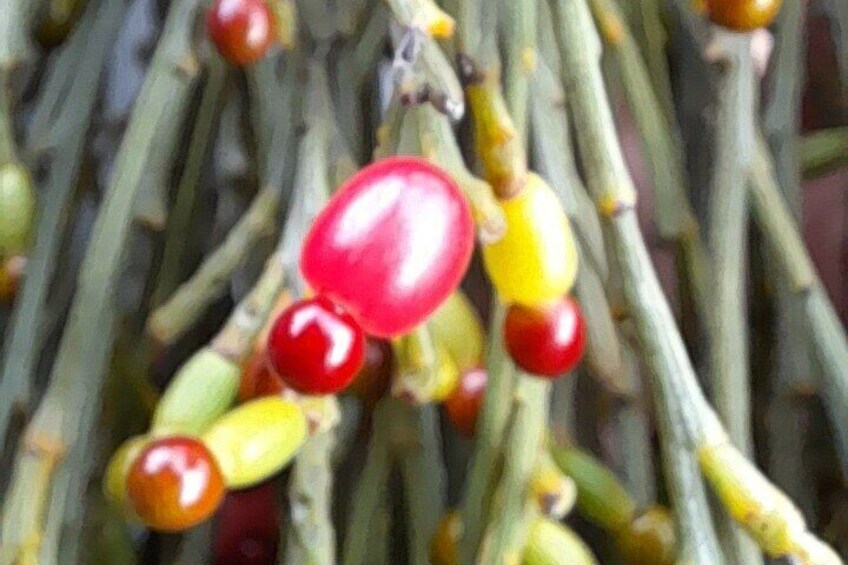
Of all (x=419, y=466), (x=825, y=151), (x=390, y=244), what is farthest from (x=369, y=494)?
(x=825, y=151)

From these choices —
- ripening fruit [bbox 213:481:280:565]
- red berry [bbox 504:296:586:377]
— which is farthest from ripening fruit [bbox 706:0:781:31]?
ripening fruit [bbox 213:481:280:565]

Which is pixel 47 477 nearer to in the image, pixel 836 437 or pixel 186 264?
pixel 186 264

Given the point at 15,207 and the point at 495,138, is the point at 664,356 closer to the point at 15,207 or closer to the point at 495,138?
the point at 495,138

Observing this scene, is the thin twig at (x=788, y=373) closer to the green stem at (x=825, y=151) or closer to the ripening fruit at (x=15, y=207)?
the green stem at (x=825, y=151)

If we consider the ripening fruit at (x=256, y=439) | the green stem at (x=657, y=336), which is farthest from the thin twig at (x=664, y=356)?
the ripening fruit at (x=256, y=439)

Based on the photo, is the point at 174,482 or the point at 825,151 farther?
the point at 825,151

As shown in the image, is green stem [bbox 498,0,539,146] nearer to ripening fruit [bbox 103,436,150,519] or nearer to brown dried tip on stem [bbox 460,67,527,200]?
brown dried tip on stem [bbox 460,67,527,200]
